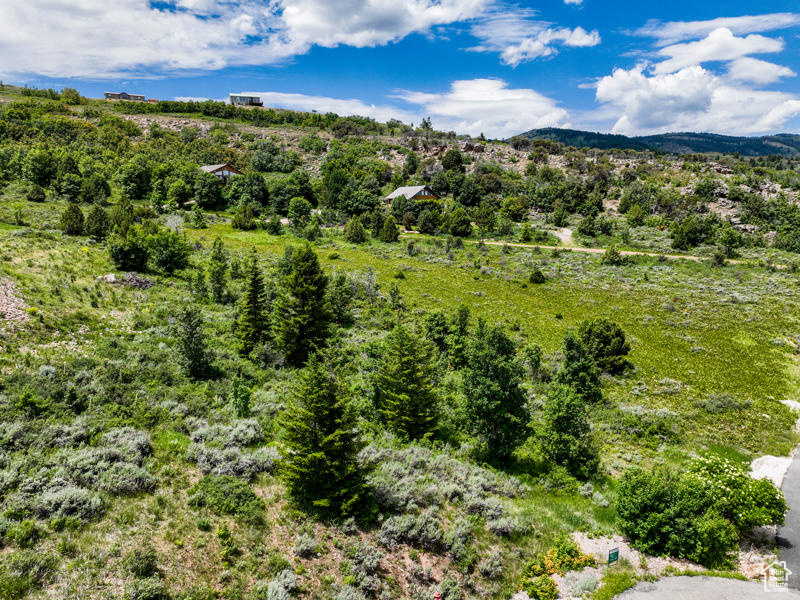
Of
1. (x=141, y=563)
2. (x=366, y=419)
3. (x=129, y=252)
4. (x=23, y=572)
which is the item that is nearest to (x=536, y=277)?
(x=366, y=419)

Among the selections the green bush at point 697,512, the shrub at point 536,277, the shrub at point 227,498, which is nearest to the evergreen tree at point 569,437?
the green bush at point 697,512

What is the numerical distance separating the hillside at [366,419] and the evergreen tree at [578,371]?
0.14 m

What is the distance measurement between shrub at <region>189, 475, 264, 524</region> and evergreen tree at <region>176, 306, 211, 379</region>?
940cm

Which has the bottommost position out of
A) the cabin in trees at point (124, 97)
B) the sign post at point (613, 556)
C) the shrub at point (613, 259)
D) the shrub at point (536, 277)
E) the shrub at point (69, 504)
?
the sign post at point (613, 556)

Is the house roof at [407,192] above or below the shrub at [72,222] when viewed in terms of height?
above

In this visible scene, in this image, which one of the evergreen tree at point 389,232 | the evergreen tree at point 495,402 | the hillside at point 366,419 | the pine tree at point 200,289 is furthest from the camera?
→ the evergreen tree at point 389,232

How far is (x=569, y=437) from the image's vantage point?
59.4 feet

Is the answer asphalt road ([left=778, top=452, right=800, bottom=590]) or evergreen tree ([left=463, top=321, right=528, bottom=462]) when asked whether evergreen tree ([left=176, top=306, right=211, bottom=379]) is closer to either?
evergreen tree ([left=463, top=321, right=528, bottom=462])

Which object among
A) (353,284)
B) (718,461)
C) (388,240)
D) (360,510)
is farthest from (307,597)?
(388,240)

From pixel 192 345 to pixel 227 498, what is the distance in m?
10.8

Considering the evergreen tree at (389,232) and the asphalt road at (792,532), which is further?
the evergreen tree at (389,232)

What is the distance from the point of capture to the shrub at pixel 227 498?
1295 cm

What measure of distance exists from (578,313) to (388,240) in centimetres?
3696

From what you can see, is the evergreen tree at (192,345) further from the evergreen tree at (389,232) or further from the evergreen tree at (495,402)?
the evergreen tree at (389,232)
